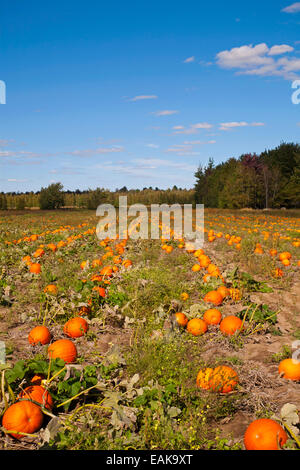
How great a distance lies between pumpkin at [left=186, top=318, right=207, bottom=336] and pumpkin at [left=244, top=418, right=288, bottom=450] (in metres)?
2.07

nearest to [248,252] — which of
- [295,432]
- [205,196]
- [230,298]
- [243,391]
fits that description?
[230,298]

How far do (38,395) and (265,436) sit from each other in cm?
199

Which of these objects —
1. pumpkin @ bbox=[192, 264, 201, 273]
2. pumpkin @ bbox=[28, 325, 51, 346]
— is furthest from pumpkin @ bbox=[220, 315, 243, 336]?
pumpkin @ bbox=[192, 264, 201, 273]

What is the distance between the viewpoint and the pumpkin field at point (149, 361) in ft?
9.34

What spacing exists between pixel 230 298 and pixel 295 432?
11.5 feet

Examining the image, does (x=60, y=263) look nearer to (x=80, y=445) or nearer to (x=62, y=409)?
(x=62, y=409)

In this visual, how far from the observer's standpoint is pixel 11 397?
2.99 meters

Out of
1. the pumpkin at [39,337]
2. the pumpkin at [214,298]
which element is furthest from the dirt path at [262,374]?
the pumpkin at [39,337]

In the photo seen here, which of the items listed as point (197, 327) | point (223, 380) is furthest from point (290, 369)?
point (197, 327)

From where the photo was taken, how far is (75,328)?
4.80 metres

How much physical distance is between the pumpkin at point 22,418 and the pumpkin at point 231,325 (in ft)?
9.23

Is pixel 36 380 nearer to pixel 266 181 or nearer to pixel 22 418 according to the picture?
pixel 22 418

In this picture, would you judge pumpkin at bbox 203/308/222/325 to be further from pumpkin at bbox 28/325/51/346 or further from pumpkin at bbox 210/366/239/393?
pumpkin at bbox 28/325/51/346

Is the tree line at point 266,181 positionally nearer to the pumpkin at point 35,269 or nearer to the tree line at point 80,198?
the tree line at point 80,198
